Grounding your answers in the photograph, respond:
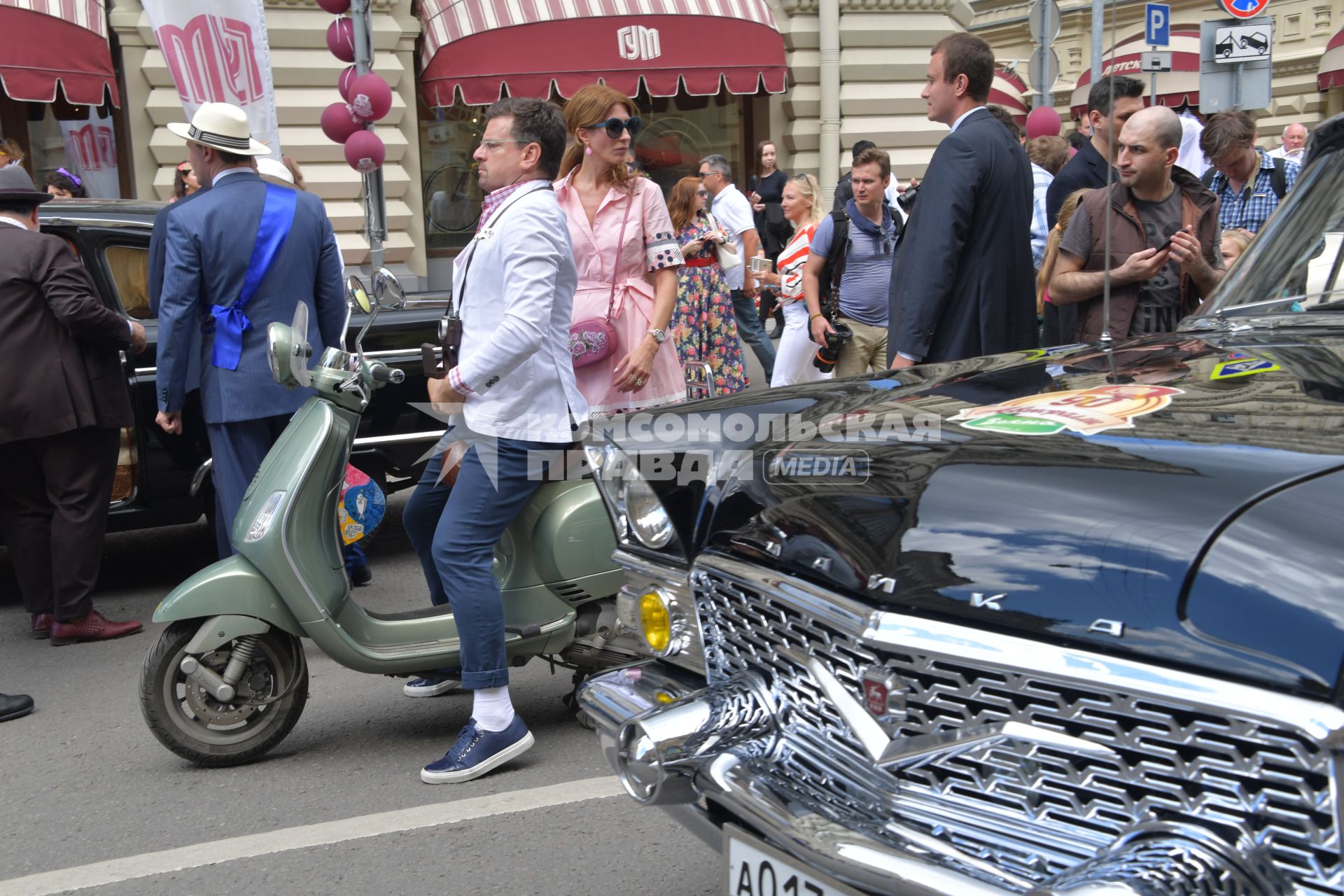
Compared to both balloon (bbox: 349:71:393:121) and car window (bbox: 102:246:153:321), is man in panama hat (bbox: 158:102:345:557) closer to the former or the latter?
car window (bbox: 102:246:153:321)

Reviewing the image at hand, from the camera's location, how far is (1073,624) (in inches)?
65.6

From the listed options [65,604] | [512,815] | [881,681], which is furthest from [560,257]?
[65,604]

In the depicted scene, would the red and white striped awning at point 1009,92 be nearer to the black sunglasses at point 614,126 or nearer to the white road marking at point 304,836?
the black sunglasses at point 614,126

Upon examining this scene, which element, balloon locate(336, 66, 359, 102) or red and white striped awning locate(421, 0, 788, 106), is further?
red and white striped awning locate(421, 0, 788, 106)

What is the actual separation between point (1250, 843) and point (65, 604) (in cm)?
483

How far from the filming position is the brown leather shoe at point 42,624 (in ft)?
17.6

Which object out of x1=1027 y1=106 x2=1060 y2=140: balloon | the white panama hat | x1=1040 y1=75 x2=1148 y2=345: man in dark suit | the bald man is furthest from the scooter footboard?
x1=1027 y1=106 x2=1060 y2=140: balloon

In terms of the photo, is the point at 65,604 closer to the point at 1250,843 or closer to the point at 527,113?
the point at 527,113

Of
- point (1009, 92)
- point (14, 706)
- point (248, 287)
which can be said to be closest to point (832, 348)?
point (248, 287)

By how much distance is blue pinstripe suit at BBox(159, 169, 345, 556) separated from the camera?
187 inches

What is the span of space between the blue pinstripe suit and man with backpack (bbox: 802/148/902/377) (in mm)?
3017

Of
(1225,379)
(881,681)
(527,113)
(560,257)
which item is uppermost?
(527,113)

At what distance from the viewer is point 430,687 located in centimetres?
430

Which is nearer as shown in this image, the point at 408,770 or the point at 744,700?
the point at 744,700
